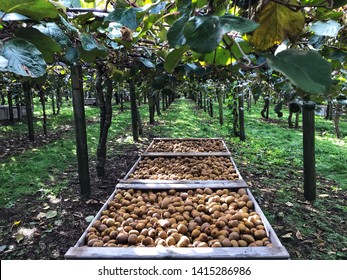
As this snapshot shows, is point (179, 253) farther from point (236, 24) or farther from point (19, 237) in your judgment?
point (19, 237)

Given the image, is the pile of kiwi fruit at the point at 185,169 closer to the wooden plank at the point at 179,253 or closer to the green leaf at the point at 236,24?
the wooden plank at the point at 179,253

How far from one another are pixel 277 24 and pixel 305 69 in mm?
263

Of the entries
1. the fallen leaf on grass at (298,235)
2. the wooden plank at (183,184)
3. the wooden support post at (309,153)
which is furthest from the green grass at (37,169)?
the wooden support post at (309,153)

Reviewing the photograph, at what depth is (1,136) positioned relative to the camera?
28.8 feet

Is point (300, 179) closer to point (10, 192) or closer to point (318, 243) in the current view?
point (318, 243)

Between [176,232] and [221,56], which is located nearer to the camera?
[221,56]

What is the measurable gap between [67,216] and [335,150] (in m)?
6.28

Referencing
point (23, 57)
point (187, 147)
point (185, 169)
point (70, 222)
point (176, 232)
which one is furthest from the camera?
point (187, 147)

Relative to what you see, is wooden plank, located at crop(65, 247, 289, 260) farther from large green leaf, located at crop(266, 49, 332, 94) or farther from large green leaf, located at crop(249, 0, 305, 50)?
large green leaf, located at crop(266, 49, 332, 94)

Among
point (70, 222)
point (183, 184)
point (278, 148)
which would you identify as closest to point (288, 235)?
point (183, 184)

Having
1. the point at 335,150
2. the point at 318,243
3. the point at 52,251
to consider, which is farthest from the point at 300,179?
the point at 52,251

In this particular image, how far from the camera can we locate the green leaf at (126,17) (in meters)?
0.67

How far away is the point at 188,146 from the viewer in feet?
18.2

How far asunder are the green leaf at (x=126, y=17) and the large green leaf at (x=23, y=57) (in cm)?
22
